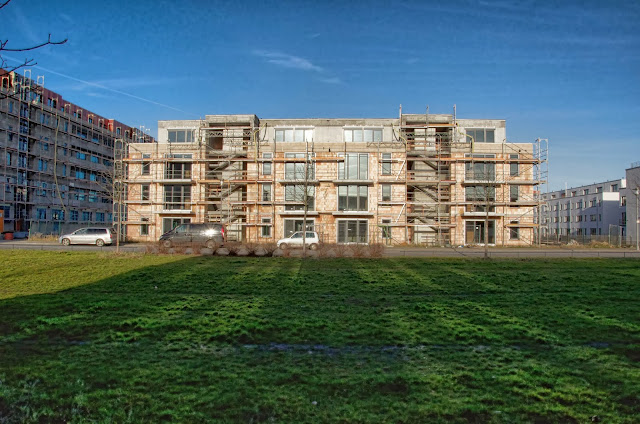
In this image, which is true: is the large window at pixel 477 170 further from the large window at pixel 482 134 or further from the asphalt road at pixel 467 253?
the asphalt road at pixel 467 253

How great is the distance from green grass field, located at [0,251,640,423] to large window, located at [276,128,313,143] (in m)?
30.5

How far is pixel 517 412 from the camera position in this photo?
4.14 metres

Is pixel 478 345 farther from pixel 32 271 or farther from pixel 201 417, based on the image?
pixel 32 271

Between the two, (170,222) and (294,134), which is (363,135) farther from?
(170,222)

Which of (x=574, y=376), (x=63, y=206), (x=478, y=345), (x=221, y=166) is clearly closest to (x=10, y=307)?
(x=478, y=345)

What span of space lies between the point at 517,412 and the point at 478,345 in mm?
2392

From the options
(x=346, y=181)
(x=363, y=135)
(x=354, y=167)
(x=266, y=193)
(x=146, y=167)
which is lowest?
(x=266, y=193)

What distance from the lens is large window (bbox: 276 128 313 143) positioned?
137 ft

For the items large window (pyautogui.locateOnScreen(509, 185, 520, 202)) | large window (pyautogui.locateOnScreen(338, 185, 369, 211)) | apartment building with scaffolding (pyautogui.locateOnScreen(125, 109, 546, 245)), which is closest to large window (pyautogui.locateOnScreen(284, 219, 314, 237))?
apartment building with scaffolding (pyautogui.locateOnScreen(125, 109, 546, 245))

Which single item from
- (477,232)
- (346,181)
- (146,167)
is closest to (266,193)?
(346,181)

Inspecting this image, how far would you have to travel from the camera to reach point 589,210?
245 feet

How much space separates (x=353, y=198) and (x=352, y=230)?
9.79 ft

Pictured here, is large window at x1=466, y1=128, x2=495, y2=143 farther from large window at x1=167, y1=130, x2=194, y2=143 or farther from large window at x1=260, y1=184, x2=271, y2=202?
large window at x1=167, y1=130, x2=194, y2=143

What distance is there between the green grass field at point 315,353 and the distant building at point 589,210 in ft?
185
